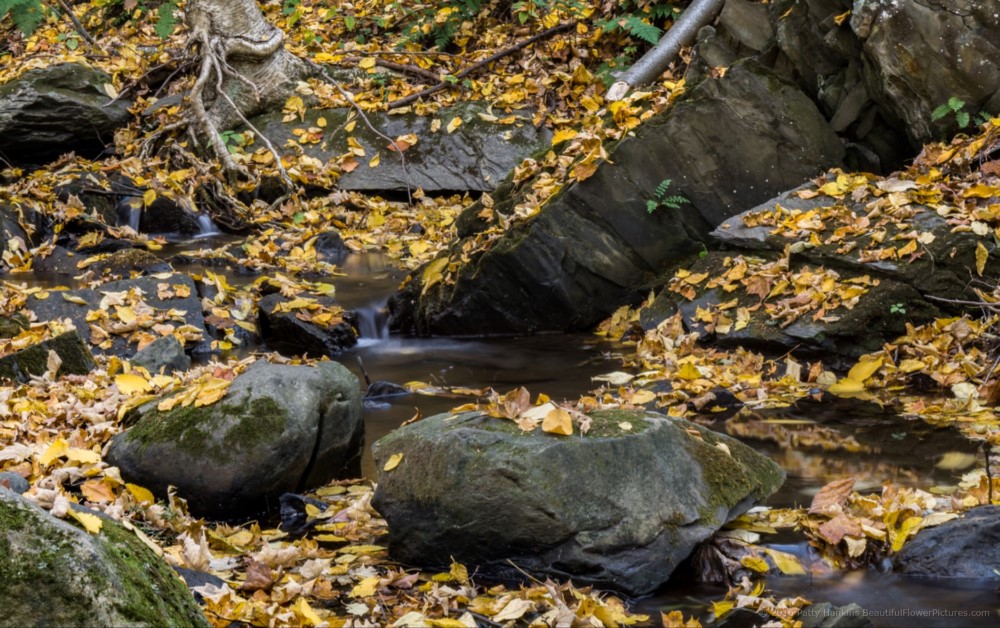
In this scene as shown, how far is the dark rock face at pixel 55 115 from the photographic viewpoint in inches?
504

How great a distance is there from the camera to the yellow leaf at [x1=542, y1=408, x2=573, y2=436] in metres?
4.16

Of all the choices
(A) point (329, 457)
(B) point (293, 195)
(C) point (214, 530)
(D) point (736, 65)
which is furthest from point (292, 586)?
(B) point (293, 195)

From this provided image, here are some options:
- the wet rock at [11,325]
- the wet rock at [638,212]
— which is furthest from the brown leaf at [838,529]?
the wet rock at [11,325]

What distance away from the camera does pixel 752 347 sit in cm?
727

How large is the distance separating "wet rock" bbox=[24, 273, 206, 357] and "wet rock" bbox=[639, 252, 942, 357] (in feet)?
12.9

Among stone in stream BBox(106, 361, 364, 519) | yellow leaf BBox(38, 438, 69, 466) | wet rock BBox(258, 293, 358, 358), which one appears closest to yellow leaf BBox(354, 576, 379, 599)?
stone in stream BBox(106, 361, 364, 519)

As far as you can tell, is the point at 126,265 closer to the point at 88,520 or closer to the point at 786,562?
the point at 786,562

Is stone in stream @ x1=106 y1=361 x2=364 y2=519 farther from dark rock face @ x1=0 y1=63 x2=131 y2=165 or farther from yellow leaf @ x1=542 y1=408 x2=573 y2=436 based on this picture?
dark rock face @ x1=0 y1=63 x2=131 y2=165

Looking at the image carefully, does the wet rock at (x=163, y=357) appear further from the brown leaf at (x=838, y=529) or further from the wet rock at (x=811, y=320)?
the brown leaf at (x=838, y=529)

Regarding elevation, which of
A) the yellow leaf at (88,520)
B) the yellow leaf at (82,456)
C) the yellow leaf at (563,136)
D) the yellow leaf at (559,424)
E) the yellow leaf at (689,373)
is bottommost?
the yellow leaf at (689,373)

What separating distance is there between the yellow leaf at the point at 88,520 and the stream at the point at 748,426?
6.55ft

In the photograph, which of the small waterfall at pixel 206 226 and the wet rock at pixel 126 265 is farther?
the small waterfall at pixel 206 226

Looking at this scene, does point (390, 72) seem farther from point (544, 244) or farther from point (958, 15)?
point (958, 15)

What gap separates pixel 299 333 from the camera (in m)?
8.55
